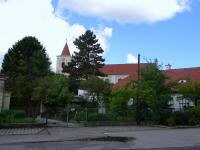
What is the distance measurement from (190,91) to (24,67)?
63.1 ft

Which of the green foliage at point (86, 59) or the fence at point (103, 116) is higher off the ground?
the green foliage at point (86, 59)

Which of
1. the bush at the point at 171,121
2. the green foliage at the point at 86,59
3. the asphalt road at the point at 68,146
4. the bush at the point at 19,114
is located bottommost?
the asphalt road at the point at 68,146

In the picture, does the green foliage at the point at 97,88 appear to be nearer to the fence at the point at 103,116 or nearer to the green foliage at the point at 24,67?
the green foliage at the point at 24,67

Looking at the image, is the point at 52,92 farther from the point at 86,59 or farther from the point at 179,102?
the point at 86,59

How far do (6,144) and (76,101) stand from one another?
38359 millimetres

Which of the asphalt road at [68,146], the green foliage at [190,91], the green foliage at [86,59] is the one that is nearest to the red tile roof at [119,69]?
the green foliage at [86,59]

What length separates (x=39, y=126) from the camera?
1164 inches

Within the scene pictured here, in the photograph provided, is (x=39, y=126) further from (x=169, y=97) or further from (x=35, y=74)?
(x=35, y=74)

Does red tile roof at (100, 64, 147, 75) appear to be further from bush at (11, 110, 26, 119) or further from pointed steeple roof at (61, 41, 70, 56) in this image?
bush at (11, 110, 26, 119)

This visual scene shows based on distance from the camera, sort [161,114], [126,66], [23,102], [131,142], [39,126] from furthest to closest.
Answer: [126,66], [23,102], [161,114], [39,126], [131,142]

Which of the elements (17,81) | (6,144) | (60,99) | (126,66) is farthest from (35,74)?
(126,66)

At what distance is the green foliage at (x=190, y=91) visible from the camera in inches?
1406

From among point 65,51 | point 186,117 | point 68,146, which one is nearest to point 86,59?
point 186,117

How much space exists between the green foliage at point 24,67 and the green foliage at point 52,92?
133 centimetres
